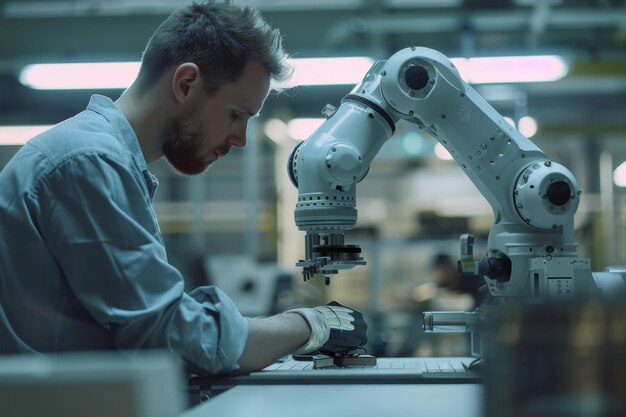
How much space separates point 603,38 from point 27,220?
24.7 feet

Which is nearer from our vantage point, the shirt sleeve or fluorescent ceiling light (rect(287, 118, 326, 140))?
the shirt sleeve

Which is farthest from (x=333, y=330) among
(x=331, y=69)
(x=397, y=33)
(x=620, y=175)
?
(x=620, y=175)

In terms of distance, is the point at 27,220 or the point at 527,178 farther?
the point at 527,178

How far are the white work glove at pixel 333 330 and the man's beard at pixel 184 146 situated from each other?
0.41 metres

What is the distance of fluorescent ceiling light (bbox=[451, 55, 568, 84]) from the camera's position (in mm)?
5320

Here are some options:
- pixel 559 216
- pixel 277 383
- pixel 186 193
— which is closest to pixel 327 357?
pixel 277 383

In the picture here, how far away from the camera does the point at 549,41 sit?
8.00m

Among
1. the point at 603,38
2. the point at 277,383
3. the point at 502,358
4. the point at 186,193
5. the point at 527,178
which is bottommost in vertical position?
the point at 277,383

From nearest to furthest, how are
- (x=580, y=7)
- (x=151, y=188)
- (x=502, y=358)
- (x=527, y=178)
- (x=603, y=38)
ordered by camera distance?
(x=502, y=358) < (x=151, y=188) < (x=527, y=178) < (x=580, y=7) < (x=603, y=38)

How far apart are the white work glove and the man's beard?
0.41m

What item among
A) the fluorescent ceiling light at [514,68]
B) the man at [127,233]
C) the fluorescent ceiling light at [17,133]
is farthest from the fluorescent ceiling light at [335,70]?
the man at [127,233]

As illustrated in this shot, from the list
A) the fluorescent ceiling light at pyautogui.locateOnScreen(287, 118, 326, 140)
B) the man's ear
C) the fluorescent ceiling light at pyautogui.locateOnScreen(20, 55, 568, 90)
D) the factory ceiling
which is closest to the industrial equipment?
the man's ear

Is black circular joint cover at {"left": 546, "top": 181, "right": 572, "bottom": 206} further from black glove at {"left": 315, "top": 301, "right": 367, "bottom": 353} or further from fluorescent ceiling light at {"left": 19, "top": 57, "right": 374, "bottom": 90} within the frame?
fluorescent ceiling light at {"left": 19, "top": 57, "right": 374, "bottom": 90}

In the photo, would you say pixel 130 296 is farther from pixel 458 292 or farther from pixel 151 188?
pixel 458 292
